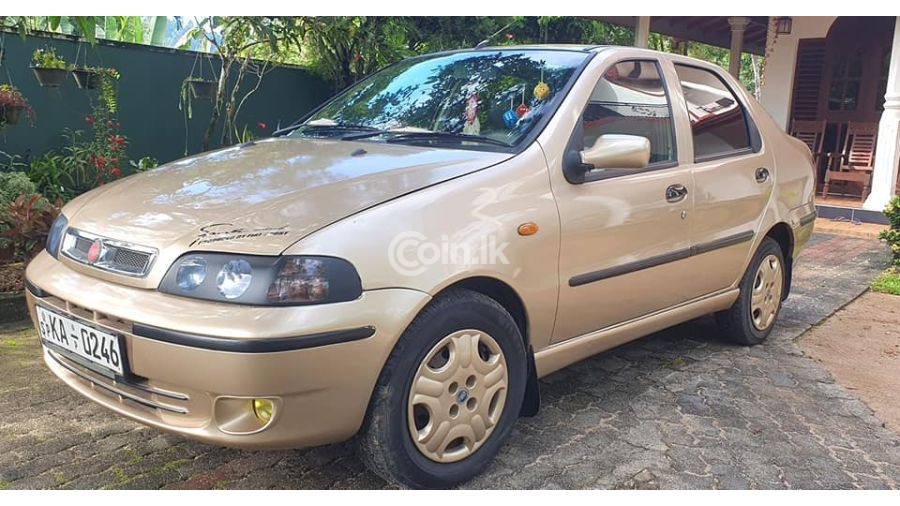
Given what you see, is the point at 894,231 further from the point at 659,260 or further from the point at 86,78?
the point at 86,78

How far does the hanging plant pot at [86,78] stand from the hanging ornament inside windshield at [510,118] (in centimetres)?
468

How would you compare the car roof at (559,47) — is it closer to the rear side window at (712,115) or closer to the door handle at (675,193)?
the rear side window at (712,115)

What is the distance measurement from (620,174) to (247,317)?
1695 millimetres

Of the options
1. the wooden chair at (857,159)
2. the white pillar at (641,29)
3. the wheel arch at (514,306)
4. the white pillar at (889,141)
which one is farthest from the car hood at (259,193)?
the wooden chair at (857,159)

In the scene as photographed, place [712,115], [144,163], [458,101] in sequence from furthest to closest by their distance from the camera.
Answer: [144,163], [712,115], [458,101]

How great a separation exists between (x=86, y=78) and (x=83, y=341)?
4731 millimetres

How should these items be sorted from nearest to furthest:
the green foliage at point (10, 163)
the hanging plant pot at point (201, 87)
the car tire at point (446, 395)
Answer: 1. the car tire at point (446, 395)
2. the green foliage at point (10, 163)
3. the hanging plant pot at point (201, 87)

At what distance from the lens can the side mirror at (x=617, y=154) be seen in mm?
2758

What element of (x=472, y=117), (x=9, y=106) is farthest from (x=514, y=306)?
(x=9, y=106)

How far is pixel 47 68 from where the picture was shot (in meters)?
5.81

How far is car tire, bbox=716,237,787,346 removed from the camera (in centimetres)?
404

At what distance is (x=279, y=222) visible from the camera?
2.16 metres

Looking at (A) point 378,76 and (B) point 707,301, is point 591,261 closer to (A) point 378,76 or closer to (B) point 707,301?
(B) point 707,301

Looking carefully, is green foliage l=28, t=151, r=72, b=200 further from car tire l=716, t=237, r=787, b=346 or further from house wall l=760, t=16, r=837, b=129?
house wall l=760, t=16, r=837, b=129
